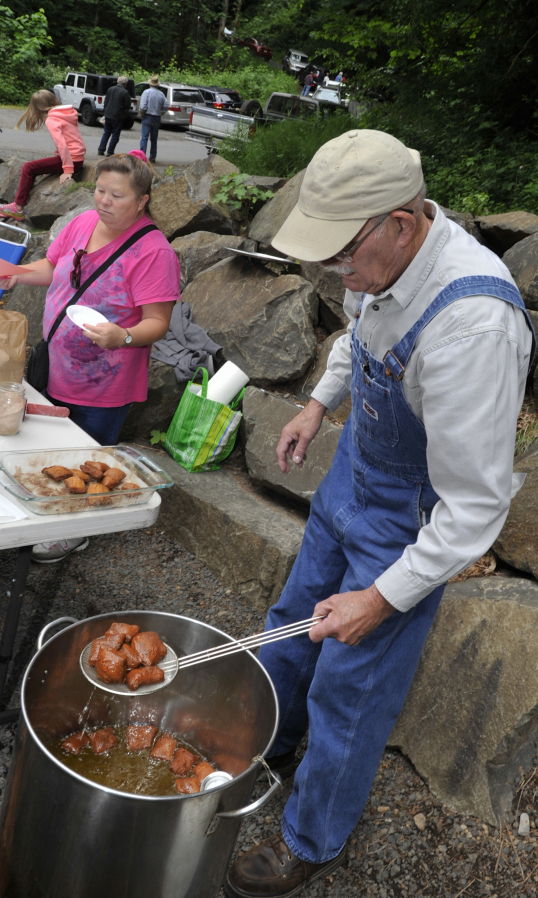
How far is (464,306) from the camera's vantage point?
5.12 ft

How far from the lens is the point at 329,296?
5.23 metres

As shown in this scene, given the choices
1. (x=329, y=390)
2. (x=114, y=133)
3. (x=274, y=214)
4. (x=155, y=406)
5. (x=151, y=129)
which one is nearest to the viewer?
(x=329, y=390)

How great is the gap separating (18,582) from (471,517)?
4.95ft

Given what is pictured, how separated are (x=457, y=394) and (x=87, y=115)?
70.2 feet

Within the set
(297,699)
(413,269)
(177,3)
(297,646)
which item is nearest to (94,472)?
(297,646)

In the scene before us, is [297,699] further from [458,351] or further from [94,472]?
[458,351]

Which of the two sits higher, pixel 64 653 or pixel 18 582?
pixel 64 653

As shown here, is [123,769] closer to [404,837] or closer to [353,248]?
[404,837]

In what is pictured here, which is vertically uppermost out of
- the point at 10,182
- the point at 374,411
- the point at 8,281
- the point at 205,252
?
the point at 374,411

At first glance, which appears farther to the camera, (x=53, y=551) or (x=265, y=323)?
(x=265, y=323)

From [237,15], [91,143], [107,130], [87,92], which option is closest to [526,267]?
[107,130]

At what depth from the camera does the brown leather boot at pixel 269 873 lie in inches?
84.6

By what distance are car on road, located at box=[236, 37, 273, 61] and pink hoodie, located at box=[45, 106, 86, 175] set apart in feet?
98.3

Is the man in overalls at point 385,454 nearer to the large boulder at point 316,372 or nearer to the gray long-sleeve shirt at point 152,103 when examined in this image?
the large boulder at point 316,372
